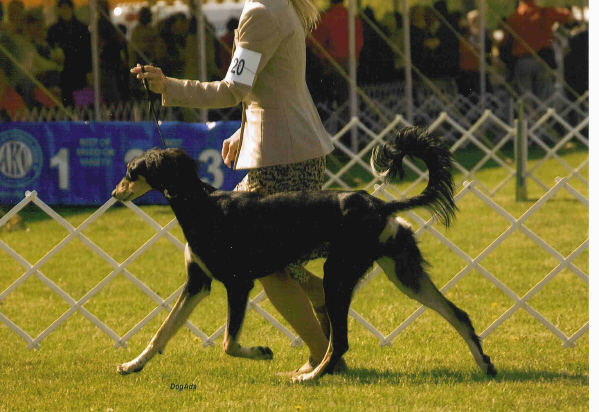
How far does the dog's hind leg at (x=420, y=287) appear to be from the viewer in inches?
154

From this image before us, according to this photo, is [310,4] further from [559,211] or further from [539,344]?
[559,211]

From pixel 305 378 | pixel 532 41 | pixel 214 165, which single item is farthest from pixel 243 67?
pixel 532 41

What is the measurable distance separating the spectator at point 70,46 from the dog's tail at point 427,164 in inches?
293

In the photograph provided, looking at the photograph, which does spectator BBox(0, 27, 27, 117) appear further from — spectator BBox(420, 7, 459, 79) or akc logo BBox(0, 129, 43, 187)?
spectator BBox(420, 7, 459, 79)

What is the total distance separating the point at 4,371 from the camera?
14.3 ft

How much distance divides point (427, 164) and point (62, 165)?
3.55 metres

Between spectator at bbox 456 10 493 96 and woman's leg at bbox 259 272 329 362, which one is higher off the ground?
woman's leg at bbox 259 272 329 362

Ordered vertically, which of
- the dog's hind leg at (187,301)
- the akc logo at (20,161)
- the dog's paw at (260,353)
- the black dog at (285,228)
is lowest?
the akc logo at (20,161)

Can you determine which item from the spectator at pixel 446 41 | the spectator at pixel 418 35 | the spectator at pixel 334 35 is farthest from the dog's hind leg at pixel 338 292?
the spectator at pixel 446 41

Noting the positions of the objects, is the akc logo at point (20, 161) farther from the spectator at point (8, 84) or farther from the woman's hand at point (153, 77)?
the spectator at point (8, 84)

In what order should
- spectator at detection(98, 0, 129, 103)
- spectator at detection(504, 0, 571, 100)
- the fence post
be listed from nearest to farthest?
1. the fence post
2. spectator at detection(98, 0, 129, 103)
3. spectator at detection(504, 0, 571, 100)

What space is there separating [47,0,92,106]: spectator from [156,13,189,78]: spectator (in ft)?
2.90

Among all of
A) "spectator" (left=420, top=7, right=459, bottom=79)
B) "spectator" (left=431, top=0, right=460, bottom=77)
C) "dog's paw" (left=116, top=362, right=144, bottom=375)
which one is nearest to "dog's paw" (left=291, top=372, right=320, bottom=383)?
Answer: "dog's paw" (left=116, top=362, right=144, bottom=375)

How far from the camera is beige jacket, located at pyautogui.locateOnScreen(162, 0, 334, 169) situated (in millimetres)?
3643
